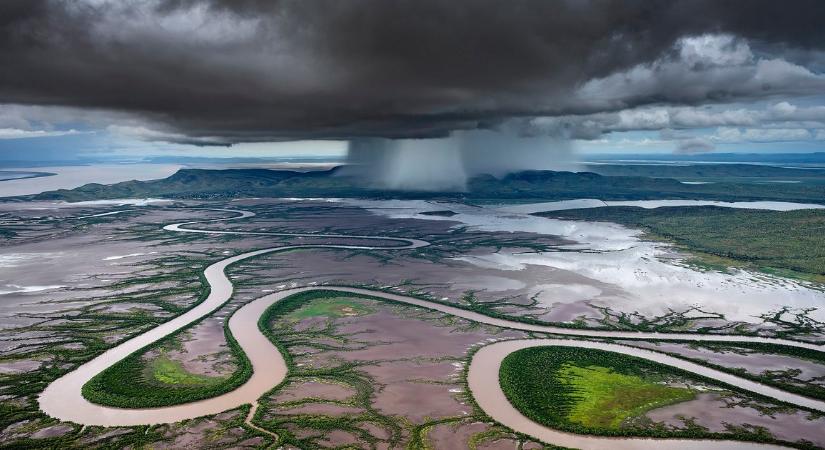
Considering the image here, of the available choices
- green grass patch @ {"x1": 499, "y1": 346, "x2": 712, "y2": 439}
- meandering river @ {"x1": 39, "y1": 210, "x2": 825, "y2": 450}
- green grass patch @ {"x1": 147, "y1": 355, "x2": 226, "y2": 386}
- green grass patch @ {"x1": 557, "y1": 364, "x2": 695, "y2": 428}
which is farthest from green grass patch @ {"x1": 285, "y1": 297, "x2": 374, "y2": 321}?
green grass patch @ {"x1": 557, "y1": 364, "x2": 695, "y2": 428}

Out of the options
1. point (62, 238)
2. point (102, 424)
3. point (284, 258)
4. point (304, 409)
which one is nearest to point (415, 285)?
point (284, 258)

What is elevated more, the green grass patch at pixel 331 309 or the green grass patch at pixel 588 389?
the green grass patch at pixel 331 309

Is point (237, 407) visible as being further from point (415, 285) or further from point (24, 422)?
point (415, 285)

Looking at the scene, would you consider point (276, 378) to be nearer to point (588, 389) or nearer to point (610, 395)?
point (588, 389)

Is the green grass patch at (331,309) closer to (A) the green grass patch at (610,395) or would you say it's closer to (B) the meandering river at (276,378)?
(B) the meandering river at (276,378)

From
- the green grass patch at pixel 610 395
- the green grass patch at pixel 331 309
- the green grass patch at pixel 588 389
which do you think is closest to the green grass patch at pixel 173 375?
the green grass patch at pixel 331 309

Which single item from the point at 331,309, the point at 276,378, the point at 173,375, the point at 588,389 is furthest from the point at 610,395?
the point at 173,375

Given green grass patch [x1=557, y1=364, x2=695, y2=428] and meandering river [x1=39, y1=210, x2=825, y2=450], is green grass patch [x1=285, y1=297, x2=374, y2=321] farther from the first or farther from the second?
green grass patch [x1=557, y1=364, x2=695, y2=428]

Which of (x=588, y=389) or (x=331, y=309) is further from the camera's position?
(x=331, y=309)
